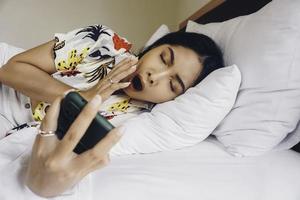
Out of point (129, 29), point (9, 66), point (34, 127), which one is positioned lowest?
point (129, 29)

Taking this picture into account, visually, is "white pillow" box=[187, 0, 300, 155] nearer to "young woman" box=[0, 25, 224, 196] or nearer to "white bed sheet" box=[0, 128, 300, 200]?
"white bed sheet" box=[0, 128, 300, 200]

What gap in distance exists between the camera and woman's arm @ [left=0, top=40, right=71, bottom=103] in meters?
1.08

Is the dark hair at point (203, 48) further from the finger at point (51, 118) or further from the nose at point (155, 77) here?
the finger at point (51, 118)

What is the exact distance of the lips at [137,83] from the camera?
105 cm

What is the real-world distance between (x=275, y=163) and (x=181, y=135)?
0.24 meters

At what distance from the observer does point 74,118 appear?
63cm

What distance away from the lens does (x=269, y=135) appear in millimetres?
893

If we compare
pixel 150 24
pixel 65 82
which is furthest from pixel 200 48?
pixel 150 24

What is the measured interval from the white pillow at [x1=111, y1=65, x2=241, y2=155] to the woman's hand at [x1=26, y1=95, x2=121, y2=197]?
281mm

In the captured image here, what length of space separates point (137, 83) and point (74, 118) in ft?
1.49

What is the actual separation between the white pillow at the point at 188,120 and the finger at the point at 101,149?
0.94 feet

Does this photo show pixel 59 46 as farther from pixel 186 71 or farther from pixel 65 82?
pixel 186 71

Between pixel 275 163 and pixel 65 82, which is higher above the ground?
pixel 65 82

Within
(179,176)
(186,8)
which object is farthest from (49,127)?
(186,8)
